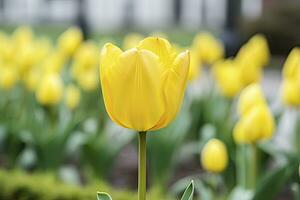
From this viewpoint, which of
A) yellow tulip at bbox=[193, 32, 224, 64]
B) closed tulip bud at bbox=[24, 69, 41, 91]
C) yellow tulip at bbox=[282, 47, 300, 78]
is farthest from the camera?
yellow tulip at bbox=[193, 32, 224, 64]

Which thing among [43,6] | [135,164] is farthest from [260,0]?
[135,164]

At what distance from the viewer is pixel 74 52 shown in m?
4.70

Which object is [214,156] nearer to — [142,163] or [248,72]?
[248,72]

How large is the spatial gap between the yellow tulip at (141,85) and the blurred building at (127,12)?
19063 millimetres

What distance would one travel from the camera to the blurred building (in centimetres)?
2095

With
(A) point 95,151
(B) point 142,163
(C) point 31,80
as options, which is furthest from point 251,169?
(C) point 31,80

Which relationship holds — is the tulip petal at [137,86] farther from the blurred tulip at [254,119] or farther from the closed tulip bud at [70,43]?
the closed tulip bud at [70,43]

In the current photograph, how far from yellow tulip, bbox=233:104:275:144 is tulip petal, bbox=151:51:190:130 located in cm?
96

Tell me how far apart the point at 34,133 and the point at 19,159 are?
26cm

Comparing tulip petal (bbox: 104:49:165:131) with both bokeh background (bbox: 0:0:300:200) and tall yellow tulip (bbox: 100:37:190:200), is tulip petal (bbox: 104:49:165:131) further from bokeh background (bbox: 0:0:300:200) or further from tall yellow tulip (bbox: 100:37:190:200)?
bokeh background (bbox: 0:0:300:200)

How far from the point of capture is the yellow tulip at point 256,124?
2.43 m

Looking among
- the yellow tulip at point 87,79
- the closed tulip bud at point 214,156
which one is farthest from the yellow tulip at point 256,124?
the yellow tulip at point 87,79

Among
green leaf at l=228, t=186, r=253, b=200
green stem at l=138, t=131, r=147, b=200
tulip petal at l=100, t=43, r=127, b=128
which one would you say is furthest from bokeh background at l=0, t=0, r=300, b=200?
→ tulip petal at l=100, t=43, r=127, b=128

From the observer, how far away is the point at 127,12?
70.4ft
